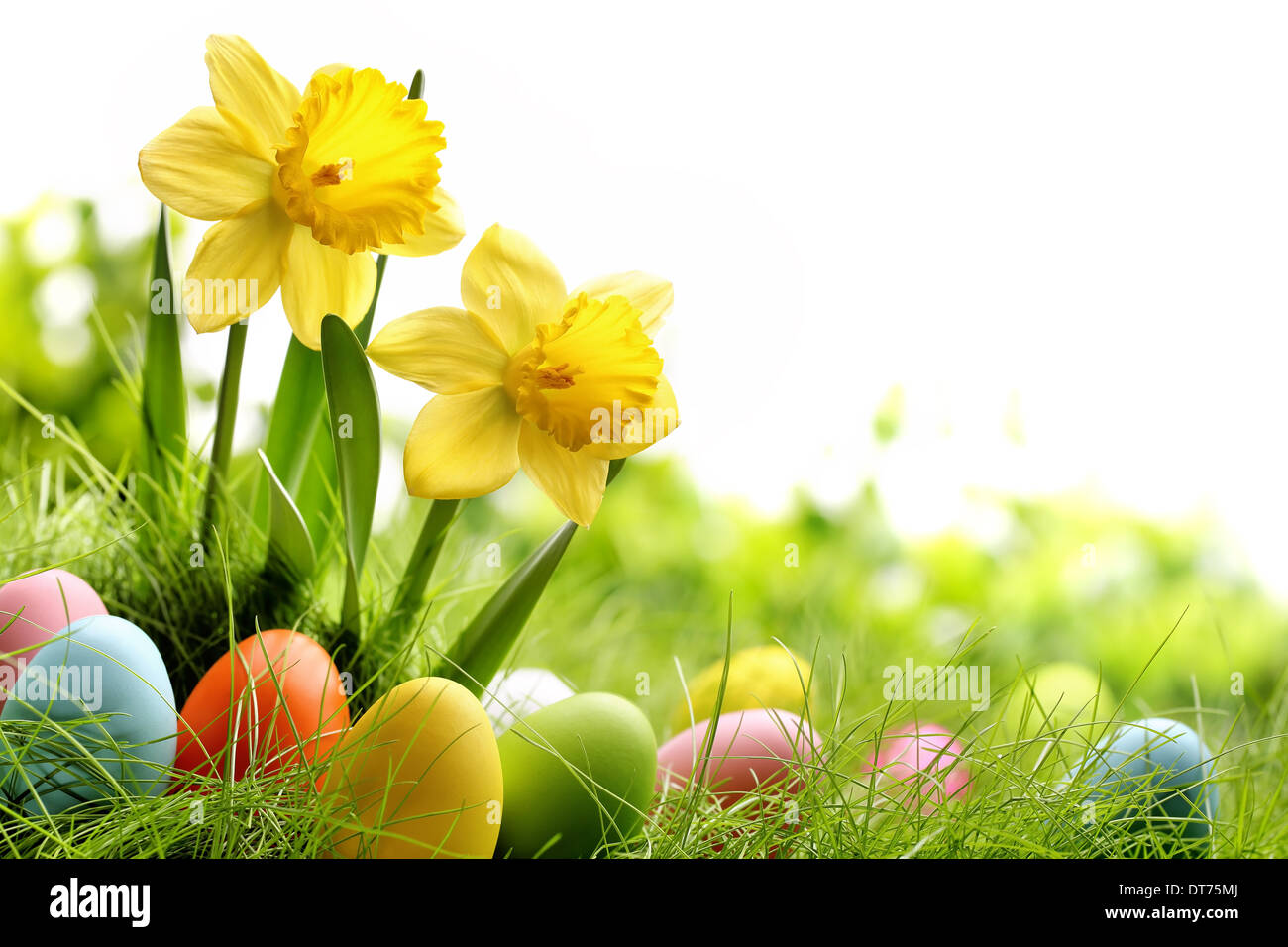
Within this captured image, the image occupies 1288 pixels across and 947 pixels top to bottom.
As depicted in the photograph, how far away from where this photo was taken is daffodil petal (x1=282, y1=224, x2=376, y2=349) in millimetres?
466

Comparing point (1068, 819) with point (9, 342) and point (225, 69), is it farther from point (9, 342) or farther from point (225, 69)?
point (9, 342)

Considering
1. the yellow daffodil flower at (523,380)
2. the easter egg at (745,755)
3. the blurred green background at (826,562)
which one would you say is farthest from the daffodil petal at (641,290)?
the blurred green background at (826,562)

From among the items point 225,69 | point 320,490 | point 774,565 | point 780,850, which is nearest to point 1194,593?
point 774,565

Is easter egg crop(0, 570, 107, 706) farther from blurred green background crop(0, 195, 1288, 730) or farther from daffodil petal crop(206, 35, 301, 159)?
blurred green background crop(0, 195, 1288, 730)

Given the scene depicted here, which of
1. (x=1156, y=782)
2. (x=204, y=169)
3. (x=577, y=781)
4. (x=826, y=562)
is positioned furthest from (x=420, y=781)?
(x=826, y=562)

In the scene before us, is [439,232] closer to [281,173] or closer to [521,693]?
[281,173]

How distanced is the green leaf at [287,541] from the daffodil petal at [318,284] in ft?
0.31

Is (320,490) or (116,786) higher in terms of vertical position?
(320,490)

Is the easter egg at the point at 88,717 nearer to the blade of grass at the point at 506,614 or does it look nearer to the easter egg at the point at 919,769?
the blade of grass at the point at 506,614

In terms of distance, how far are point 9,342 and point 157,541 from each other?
Answer: 3.09ft

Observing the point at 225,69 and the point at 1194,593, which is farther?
the point at 1194,593

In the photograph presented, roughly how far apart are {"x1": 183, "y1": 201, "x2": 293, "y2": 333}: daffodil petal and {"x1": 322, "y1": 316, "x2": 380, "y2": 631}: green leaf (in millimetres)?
42
